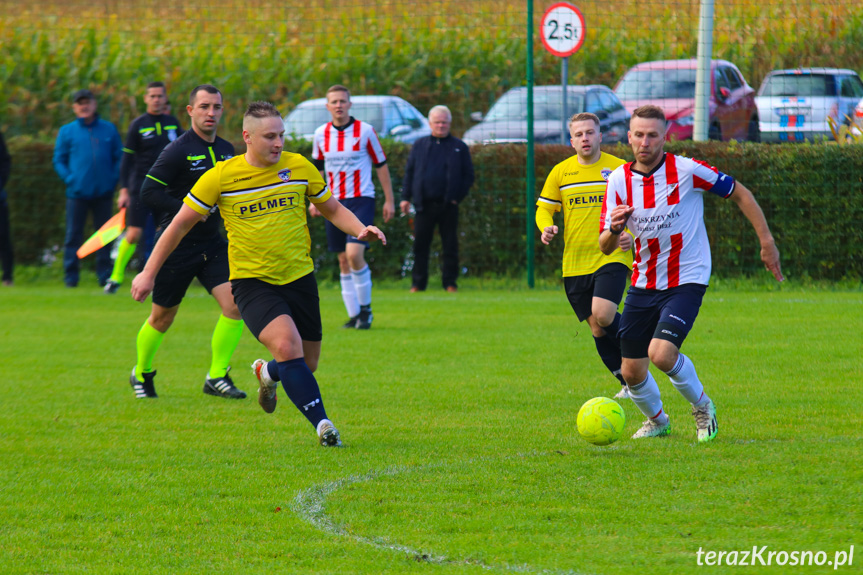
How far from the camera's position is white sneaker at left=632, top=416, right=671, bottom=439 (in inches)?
237

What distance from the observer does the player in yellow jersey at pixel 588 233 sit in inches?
277

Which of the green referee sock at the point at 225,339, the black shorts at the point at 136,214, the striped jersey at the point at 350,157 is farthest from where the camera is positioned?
the black shorts at the point at 136,214

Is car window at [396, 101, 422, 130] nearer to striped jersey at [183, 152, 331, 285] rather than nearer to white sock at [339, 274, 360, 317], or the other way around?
white sock at [339, 274, 360, 317]

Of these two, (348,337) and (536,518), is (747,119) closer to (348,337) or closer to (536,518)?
(348,337)

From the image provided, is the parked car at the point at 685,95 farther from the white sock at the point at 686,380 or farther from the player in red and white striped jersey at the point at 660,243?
the white sock at the point at 686,380

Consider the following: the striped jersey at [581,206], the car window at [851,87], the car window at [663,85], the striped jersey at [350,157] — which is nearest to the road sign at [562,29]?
the car window at [663,85]

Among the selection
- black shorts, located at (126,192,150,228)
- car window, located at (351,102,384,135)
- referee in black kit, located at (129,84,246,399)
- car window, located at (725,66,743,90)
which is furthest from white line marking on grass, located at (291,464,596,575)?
car window, located at (351,102,384,135)

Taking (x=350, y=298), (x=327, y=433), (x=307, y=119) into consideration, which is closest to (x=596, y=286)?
(x=327, y=433)

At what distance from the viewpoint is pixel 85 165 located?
14.0 m

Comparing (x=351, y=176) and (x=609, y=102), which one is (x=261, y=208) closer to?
(x=351, y=176)

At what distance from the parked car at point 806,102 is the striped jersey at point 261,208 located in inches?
347

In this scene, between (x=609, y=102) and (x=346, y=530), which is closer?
(x=346, y=530)

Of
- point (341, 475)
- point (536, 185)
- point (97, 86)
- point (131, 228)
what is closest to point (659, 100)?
point (536, 185)

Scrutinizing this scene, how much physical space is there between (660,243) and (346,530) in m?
2.56
